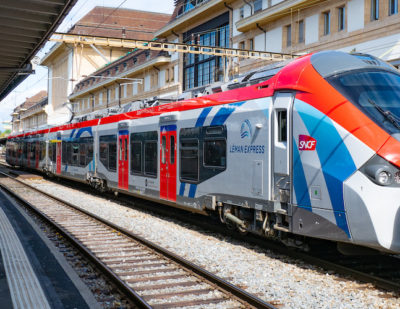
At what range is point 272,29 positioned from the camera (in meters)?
28.6

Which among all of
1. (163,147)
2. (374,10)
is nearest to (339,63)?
(163,147)

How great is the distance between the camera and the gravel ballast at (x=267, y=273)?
6.07 meters

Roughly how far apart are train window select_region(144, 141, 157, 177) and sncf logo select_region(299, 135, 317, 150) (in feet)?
20.0

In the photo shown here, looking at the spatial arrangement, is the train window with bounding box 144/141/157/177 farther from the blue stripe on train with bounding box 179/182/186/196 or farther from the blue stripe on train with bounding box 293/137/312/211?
the blue stripe on train with bounding box 293/137/312/211

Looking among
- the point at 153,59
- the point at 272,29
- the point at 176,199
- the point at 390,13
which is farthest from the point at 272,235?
the point at 153,59

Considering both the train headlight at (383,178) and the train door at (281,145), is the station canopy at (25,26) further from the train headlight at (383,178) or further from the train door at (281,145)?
the train headlight at (383,178)

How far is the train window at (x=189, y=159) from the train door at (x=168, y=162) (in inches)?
20.4

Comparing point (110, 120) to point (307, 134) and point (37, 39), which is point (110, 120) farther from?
point (307, 134)

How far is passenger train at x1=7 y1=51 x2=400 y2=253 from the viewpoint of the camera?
257 inches

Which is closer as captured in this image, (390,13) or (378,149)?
(378,149)

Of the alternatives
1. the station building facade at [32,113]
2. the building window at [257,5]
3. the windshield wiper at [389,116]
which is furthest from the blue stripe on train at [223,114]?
the station building facade at [32,113]

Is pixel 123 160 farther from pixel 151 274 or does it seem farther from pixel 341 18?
pixel 341 18

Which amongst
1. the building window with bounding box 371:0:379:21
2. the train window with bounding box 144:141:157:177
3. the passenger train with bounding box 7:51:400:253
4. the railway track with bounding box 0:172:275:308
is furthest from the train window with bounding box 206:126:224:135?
the building window with bounding box 371:0:379:21

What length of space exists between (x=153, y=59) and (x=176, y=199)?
104 ft
